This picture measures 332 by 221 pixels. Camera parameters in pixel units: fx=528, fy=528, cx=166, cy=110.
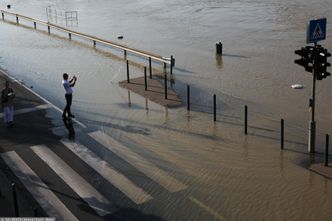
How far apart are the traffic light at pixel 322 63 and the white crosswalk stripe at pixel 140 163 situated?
4.59 meters

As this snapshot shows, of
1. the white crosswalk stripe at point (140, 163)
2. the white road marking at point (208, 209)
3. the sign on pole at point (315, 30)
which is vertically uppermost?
the sign on pole at point (315, 30)

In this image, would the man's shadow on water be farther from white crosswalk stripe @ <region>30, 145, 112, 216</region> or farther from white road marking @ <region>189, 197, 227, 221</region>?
white road marking @ <region>189, 197, 227, 221</region>

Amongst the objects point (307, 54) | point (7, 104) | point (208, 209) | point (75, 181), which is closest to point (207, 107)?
point (307, 54)

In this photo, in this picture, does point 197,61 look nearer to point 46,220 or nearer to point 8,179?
point 8,179

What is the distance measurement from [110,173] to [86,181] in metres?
0.77

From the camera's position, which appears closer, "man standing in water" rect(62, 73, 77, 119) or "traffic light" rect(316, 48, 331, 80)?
"traffic light" rect(316, 48, 331, 80)

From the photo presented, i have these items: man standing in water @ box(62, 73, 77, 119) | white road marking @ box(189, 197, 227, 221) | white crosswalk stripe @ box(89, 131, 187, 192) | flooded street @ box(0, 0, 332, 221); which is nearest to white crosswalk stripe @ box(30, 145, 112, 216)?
flooded street @ box(0, 0, 332, 221)

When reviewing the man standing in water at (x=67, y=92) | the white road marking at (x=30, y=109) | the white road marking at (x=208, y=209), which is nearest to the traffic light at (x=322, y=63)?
the white road marking at (x=208, y=209)

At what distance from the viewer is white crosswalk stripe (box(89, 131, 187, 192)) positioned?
12.6 meters

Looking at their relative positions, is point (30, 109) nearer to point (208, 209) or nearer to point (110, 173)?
point (110, 173)

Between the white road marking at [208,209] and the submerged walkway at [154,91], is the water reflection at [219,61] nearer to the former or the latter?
the submerged walkway at [154,91]

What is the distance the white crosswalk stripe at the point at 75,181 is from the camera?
11.5 meters

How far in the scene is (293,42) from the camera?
1175 inches

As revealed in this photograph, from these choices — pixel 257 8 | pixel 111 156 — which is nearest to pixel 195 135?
pixel 111 156
